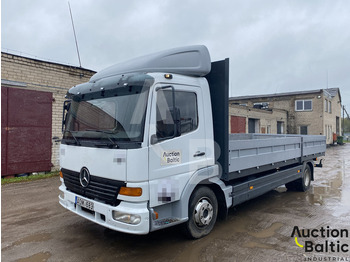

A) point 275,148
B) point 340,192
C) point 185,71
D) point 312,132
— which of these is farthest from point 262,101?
point 185,71

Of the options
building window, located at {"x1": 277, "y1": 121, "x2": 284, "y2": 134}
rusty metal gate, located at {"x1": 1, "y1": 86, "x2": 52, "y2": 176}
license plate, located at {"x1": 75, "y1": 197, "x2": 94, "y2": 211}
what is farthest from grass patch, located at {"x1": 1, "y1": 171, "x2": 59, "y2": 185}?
building window, located at {"x1": 277, "y1": 121, "x2": 284, "y2": 134}

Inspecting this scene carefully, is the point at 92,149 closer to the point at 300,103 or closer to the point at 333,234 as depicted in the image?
the point at 333,234

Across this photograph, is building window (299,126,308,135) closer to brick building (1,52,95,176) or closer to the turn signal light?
brick building (1,52,95,176)

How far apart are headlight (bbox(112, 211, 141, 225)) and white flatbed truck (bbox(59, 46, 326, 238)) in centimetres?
1

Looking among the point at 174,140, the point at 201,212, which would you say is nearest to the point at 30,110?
the point at 174,140

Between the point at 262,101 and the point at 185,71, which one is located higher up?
the point at 262,101

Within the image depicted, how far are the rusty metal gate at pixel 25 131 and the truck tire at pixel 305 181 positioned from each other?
27.7ft

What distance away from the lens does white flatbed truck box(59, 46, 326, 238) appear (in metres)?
3.25

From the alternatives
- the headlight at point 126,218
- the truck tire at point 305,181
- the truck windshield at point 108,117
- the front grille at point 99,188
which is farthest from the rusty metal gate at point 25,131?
the truck tire at point 305,181

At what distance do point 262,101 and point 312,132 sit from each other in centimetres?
670

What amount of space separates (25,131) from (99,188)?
6754 millimetres

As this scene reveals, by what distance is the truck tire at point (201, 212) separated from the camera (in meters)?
3.84

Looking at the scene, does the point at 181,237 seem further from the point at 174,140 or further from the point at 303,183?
the point at 303,183

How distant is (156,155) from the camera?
3.34 meters
